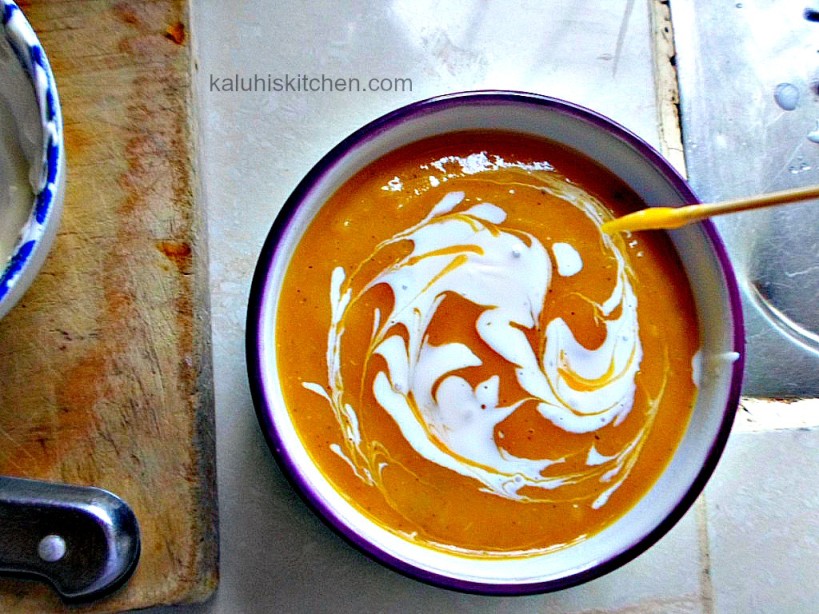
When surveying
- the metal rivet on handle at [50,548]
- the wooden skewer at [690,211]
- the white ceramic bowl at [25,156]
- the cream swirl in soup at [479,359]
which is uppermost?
the white ceramic bowl at [25,156]

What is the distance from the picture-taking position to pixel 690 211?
27.4 inches

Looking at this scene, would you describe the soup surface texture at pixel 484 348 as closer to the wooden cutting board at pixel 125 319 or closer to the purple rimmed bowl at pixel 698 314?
the purple rimmed bowl at pixel 698 314

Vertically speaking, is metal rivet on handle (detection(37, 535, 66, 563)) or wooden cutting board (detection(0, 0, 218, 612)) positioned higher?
wooden cutting board (detection(0, 0, 218, 612))

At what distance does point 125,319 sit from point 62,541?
217mm

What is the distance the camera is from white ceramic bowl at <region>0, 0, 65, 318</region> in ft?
2.21

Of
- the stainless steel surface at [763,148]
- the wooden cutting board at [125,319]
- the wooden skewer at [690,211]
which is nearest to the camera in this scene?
the wooden skewer at [690,211]

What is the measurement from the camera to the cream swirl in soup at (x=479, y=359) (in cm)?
77

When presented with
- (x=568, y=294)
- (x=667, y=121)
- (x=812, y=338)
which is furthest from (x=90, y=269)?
(x=812, y=338)

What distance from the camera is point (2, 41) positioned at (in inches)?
28.7

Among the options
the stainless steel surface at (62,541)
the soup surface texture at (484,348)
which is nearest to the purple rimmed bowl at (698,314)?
the soup surface texture at (484,348)

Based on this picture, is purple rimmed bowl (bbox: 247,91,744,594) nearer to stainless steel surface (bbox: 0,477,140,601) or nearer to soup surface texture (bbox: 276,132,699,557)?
soup surface texture (bbox: 276,132,699,557)

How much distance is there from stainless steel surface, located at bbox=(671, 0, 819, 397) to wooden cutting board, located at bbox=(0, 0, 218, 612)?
0.61 m

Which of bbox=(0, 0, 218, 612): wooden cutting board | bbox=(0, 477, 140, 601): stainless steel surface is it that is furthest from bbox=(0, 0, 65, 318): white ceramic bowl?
bbox=(0, 477, 140, 601): stainless steel surface

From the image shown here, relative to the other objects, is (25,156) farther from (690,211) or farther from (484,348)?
(690,211)
